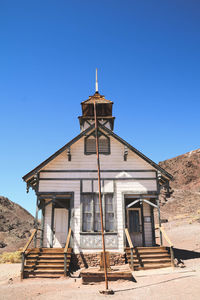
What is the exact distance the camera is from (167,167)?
80.8 metres

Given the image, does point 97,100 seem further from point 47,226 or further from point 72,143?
point 47,226

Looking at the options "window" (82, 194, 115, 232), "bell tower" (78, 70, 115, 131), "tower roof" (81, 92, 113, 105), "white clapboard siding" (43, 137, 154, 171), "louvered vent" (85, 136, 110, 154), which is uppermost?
"tower roof" (81, 92, 113, 105)

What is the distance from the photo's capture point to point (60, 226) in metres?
14.5

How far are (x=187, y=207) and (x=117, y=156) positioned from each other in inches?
1741

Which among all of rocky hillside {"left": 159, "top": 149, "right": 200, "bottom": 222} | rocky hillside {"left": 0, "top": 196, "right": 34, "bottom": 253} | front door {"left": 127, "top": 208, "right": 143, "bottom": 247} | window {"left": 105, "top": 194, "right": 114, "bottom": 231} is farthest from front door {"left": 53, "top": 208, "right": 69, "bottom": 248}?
rocky hillside {"left": 159, "top": 149, "right": 200, "bottom": 222}

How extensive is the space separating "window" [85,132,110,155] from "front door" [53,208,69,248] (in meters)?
4.13

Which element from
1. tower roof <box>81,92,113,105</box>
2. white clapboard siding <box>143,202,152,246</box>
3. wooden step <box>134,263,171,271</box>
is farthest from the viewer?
tower roof <box>81,92,113,105</box>

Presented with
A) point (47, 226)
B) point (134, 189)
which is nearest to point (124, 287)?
point (134, 189)

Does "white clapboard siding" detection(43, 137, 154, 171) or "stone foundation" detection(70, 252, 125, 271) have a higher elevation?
"white clapboard siding" detection(43, 137, 154, 171)

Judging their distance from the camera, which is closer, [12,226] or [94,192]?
[94,192]

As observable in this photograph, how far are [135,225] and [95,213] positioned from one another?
283 cm

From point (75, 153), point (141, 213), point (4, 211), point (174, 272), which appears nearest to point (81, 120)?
point (75, 153)

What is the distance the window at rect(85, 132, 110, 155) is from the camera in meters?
14.8

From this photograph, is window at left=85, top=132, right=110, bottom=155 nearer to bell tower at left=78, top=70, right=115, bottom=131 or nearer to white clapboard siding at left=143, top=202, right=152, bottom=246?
white clapboard siding at left=143, top=202, right=152, bottom=246
